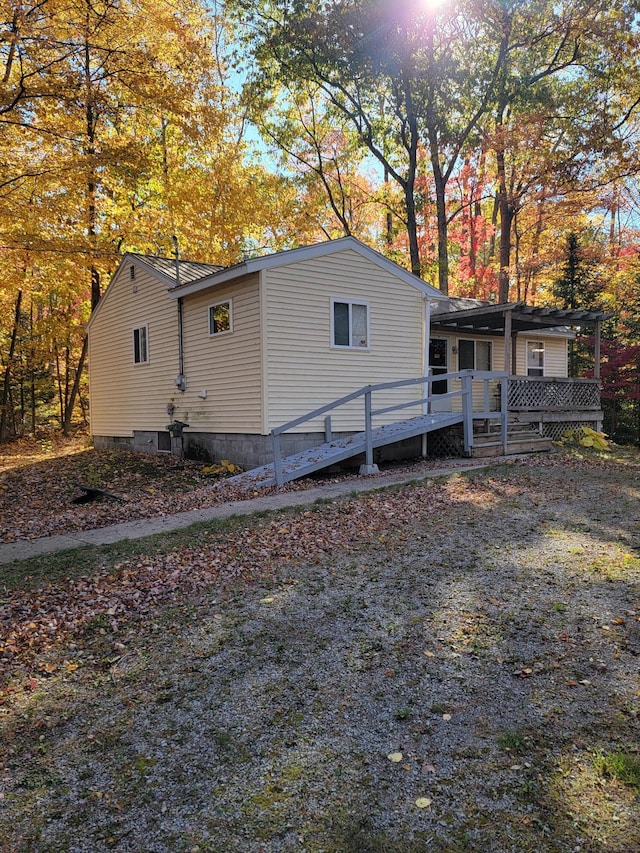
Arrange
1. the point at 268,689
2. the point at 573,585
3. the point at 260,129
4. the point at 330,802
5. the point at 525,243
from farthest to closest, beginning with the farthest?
the point at 525,243 < the point at 260,129 < the point at 573,585 < the point at 268,689 < the point at 330,802

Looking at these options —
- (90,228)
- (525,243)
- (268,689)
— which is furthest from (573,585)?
(525,243)

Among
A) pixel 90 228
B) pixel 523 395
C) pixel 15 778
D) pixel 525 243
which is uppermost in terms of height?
pixel 525 243

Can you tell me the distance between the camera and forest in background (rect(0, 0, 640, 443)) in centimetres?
1680

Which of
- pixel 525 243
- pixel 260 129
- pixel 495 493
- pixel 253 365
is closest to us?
pixel 495 493

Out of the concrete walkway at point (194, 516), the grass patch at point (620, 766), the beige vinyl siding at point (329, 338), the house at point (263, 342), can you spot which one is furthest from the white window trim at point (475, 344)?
the grass patch at point (620, 766)

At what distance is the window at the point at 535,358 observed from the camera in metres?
18.8

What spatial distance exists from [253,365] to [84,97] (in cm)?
553

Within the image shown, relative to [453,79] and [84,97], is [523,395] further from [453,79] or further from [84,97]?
[453,79]

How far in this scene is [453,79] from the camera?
20172 mm

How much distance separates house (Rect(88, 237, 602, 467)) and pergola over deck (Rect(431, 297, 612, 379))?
6 centimetres

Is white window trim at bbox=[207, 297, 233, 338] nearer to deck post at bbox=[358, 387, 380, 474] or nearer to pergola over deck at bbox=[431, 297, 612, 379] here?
deck post at bbox=[358, 387, 380, 474]

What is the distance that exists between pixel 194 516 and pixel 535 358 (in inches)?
591

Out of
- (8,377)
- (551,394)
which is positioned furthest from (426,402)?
(8,377)

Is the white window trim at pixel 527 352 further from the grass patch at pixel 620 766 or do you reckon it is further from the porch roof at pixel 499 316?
the grass patch at pixel 620 766
